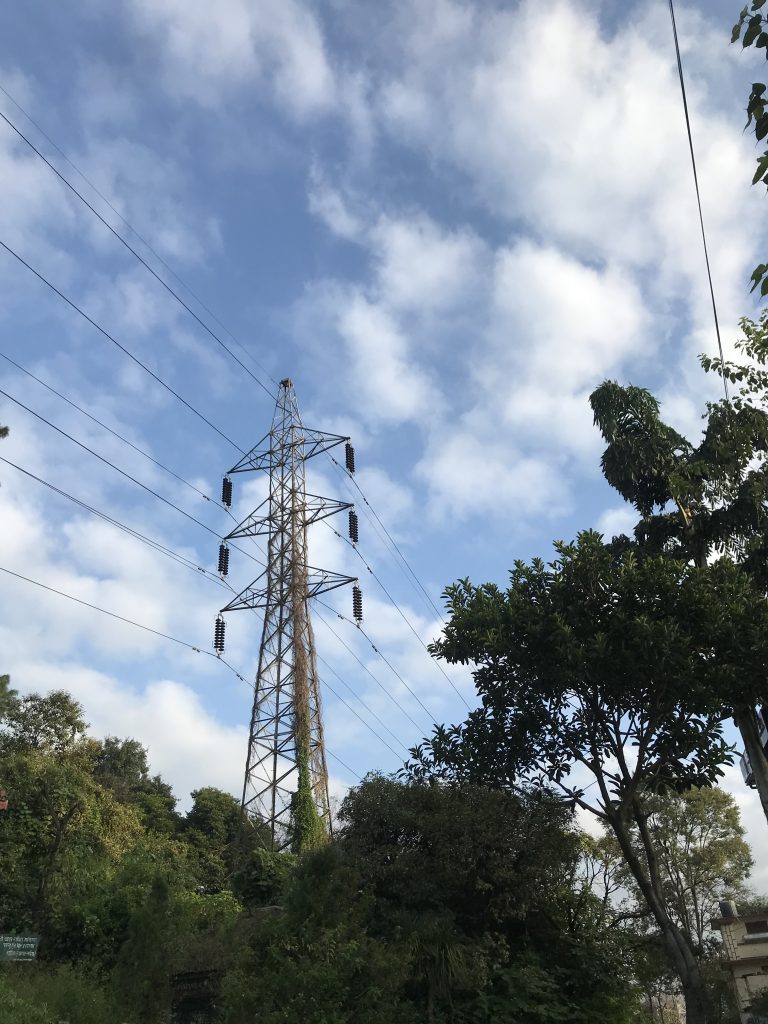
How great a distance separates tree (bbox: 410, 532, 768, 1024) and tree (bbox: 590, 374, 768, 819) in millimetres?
2430

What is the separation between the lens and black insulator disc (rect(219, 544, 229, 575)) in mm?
33594

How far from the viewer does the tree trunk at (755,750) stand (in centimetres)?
2158

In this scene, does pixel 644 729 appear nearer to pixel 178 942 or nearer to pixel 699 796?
pixel 178 942

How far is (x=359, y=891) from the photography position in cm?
1786

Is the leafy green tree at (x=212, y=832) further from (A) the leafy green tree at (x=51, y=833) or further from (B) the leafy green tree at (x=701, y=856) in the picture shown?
(B) the leafy green tree at (x=701, y=856)

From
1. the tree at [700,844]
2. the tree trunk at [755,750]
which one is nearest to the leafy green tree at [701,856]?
the tree at [700,844]

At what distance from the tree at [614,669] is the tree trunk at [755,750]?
2.91 meters

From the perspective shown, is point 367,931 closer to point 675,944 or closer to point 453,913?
point 453,913

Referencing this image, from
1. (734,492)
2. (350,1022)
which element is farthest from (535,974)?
(734,492)

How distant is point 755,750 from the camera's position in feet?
71.9

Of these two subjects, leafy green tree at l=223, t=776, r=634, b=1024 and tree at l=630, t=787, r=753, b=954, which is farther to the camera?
tree at l=630, t=787, r=753, b=954

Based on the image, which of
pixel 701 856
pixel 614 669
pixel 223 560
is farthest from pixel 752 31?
pixel 701 856

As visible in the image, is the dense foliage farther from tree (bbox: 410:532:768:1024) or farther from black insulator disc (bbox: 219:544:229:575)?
black insulator disc (bbox: 219:544:229:575)

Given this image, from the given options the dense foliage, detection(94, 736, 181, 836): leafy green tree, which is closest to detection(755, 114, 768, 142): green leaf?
the dense foliage
